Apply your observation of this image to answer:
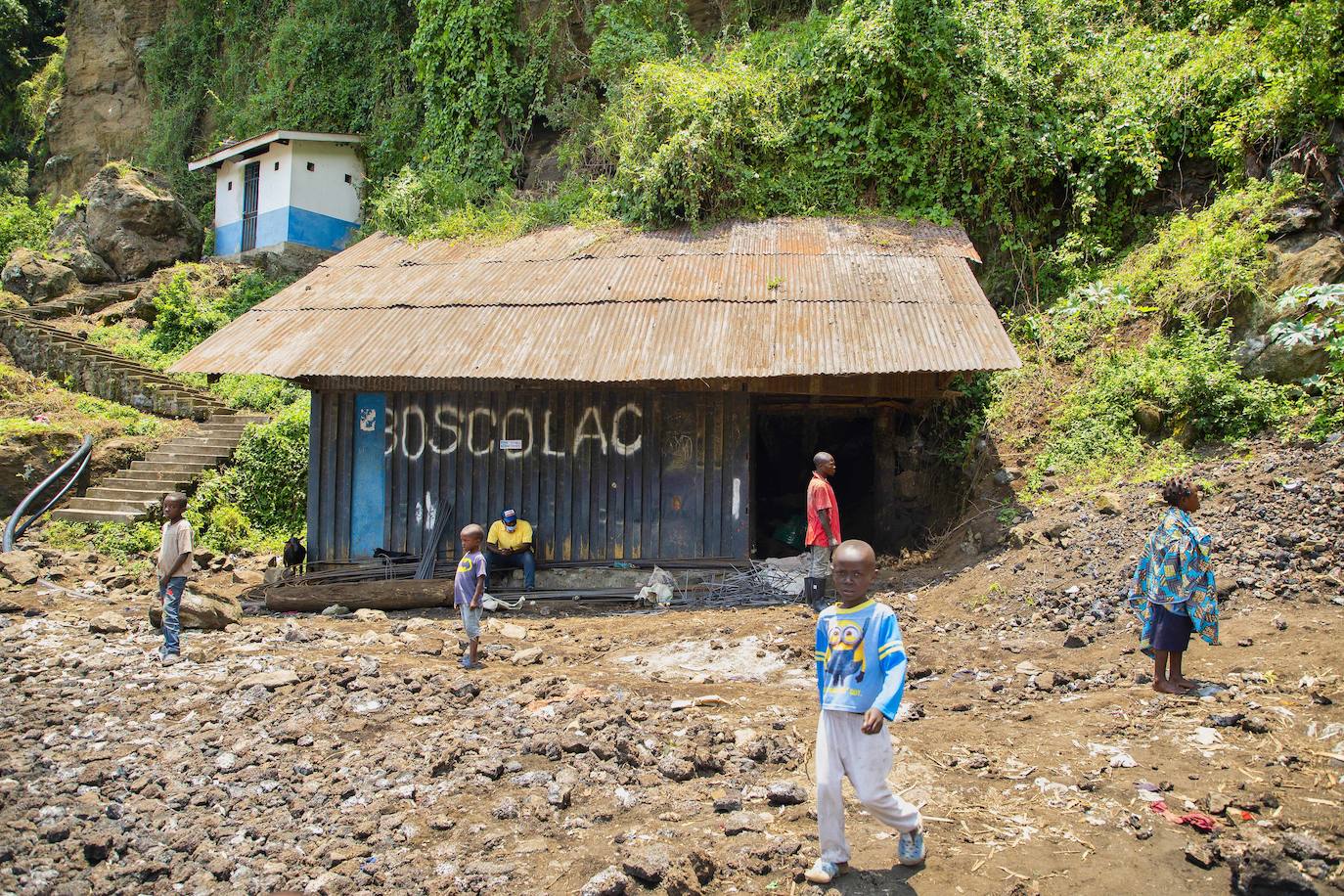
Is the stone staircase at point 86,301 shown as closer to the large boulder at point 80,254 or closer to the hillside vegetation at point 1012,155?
the large boulder at point 80,254

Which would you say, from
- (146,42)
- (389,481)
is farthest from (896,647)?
(146,42)

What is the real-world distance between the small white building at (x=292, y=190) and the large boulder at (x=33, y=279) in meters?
4.54

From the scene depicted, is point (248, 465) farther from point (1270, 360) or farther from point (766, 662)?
point (1270, 360)

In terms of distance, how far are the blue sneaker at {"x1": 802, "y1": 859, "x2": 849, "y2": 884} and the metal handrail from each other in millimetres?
13989

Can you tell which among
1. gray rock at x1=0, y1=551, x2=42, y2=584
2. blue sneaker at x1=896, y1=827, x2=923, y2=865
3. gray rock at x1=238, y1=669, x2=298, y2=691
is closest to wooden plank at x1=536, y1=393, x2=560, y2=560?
gray rock at x1=238, y1=669, x2=298, y2=691

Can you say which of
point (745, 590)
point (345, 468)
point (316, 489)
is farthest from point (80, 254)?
point (745, 590)

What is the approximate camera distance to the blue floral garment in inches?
220

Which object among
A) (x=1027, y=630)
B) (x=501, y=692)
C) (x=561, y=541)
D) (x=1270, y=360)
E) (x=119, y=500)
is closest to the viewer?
(x=501, y=692)

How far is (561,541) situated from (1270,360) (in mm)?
8341

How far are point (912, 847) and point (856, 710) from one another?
0.72 metres

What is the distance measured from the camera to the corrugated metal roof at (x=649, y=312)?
31.4 ft

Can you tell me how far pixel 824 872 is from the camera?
3.80m

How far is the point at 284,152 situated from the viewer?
24328 millimetres

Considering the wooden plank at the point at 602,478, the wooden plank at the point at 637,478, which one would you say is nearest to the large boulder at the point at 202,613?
the wooden plank at the point at 602,478
